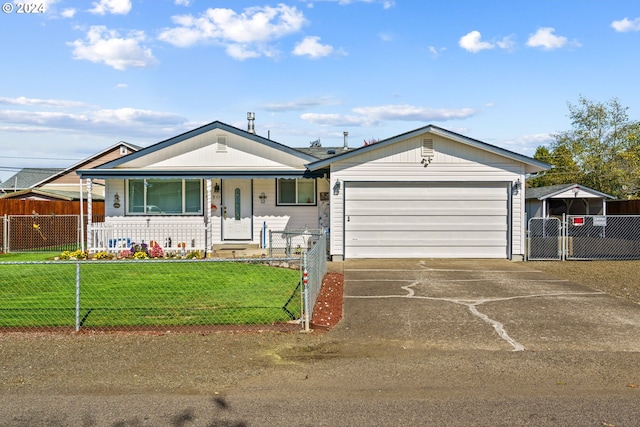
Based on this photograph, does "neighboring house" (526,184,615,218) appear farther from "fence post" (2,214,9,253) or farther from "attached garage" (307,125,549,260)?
"fence post" (2,214,9,253)

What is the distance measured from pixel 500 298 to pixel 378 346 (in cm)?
434

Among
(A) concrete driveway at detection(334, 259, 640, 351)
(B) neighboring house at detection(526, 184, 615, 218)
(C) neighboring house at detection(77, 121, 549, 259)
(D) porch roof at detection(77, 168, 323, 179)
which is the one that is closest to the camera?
(A) concrete driveway at detection(334, 259, 640, 351)

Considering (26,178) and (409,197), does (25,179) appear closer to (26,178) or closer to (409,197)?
(26,178)

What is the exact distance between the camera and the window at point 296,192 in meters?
20.5

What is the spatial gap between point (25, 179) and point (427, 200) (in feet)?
137

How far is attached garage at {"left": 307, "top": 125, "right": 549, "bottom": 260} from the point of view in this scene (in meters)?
17.7

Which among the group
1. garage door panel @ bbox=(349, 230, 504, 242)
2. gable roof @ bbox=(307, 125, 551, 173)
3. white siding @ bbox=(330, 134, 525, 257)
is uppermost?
gable roof @ bbox=(307, 125, 551, 173)

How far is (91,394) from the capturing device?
19.2 feet

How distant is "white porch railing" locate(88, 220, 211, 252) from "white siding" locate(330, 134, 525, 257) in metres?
4.88

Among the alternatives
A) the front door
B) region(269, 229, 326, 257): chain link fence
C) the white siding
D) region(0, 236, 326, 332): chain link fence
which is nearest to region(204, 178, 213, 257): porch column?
the front door

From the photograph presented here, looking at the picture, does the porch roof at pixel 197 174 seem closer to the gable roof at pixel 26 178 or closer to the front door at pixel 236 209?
the front door at pixel 236 209

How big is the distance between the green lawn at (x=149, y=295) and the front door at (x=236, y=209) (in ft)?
14.5

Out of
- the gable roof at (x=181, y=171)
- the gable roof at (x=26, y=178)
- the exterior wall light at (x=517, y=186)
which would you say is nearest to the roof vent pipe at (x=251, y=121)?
the gable roof at (x=181, y=171)

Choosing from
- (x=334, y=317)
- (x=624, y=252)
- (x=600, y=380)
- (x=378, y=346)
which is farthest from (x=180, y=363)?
(x=624, y=252)
